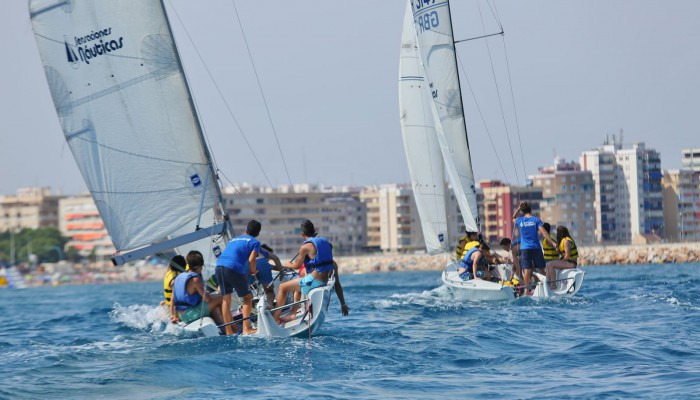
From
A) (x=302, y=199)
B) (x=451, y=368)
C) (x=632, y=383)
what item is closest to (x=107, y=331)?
(x=451, y=368)

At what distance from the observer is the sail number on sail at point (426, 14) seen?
2823cm

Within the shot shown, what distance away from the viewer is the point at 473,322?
19.3 meters

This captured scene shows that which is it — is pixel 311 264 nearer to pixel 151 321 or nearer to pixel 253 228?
pixel 253 228

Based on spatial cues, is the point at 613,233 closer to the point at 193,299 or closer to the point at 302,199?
the point at 302,199

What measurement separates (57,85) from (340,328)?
5.70m

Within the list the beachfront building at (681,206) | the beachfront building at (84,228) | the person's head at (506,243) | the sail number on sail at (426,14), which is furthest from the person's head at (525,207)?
the beachfront building at (84,228)

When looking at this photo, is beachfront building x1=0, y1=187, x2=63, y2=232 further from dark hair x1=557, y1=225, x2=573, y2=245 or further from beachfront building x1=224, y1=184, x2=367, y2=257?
dark hair x1=557, y1=225, x2=573, y2=245

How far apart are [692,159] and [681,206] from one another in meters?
17.5

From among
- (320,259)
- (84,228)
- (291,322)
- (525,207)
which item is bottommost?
(84,228)

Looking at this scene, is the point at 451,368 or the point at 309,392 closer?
the point at 309,392

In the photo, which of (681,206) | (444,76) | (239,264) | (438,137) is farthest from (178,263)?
(681,206)

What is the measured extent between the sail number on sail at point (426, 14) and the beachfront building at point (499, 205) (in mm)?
101385

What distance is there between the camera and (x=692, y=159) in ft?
343

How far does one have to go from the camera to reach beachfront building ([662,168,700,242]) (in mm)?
117750
